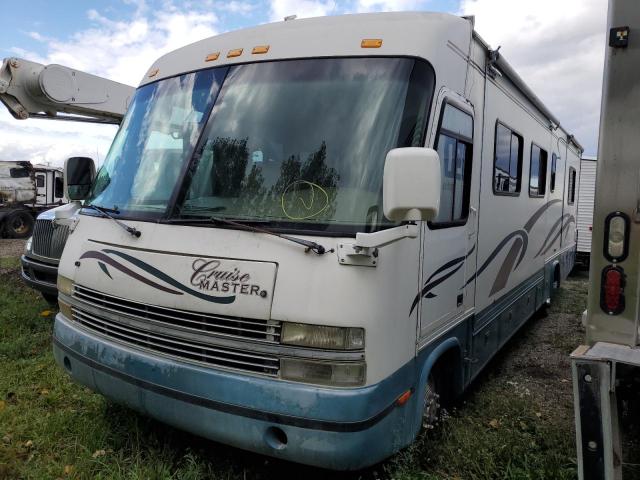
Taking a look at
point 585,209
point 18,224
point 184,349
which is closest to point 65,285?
point 184,349

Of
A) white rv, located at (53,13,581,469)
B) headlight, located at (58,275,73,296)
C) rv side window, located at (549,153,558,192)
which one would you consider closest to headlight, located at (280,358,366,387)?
white rv, located at (53,13,581,469)

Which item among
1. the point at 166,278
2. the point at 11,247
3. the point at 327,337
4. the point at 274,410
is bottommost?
the point at 11,247

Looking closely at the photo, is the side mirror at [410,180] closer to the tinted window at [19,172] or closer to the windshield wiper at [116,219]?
the windshield wiper at [116,219]

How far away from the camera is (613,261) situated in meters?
2.23

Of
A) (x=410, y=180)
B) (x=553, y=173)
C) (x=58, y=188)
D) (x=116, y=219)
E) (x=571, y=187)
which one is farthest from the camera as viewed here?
(x=58, y=188)

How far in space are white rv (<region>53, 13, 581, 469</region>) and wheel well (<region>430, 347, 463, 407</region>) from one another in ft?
0.05

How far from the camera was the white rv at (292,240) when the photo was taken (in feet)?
8.50

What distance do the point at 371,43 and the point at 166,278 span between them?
175cm

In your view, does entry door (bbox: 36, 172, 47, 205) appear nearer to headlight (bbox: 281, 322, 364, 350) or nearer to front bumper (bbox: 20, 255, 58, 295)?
front bumper (bbox: 20, 255, 58, 295)

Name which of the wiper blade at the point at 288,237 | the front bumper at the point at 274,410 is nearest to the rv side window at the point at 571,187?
the front bumper at the point at 274,410

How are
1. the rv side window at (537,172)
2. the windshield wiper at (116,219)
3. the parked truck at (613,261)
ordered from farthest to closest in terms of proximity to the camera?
the rv side window at (537,172) → the windshield wiper at (116,219) → the parked truck at (613,261)

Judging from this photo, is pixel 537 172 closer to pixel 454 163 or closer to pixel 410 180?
pixel 454 163

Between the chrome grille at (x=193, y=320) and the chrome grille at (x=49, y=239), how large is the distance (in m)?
3.65

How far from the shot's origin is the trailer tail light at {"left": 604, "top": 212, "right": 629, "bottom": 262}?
2.20m
